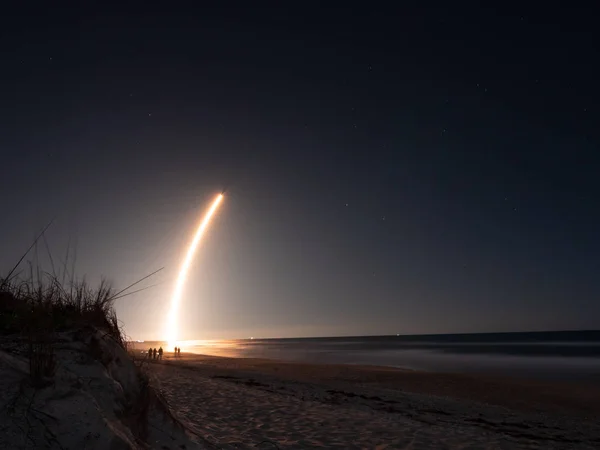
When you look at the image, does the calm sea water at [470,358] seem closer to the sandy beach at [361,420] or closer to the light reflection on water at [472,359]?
the light reflection on water at [472,359]

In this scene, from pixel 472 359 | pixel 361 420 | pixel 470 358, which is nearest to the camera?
pixel 361 420

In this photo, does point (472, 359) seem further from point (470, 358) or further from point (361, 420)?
point (361, 420)

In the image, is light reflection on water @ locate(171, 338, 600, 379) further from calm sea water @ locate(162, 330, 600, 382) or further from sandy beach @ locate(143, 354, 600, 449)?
sandy beach @ locate(143, 354, 600, 449)

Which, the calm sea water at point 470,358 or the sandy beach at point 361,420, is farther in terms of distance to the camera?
the calm sea water at point 470,358

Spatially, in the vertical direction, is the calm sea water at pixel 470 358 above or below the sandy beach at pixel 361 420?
below

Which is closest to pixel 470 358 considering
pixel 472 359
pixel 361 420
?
pixel 472 359

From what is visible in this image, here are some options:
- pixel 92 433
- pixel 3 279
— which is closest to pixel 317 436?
pixel 92 433

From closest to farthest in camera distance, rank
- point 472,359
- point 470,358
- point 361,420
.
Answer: point 361,420 → point 472,359 → point 470,358

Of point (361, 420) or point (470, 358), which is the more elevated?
point (361, 420)

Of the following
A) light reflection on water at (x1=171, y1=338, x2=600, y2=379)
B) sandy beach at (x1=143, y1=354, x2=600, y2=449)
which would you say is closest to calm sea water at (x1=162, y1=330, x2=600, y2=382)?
light reflection on water at (x1=171, y1=338, x2=600, y2=379)

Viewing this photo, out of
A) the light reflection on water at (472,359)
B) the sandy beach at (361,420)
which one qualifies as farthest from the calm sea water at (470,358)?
the sandy beach at (361,420)

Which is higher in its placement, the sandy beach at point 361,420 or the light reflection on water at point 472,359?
the sandy beach at point 361,420

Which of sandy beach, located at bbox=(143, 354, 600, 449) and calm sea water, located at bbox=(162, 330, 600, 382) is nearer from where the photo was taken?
sandy beach, located at bbox=(143, 354, 600, 449)

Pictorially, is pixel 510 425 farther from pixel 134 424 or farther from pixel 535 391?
pixel 535 391
